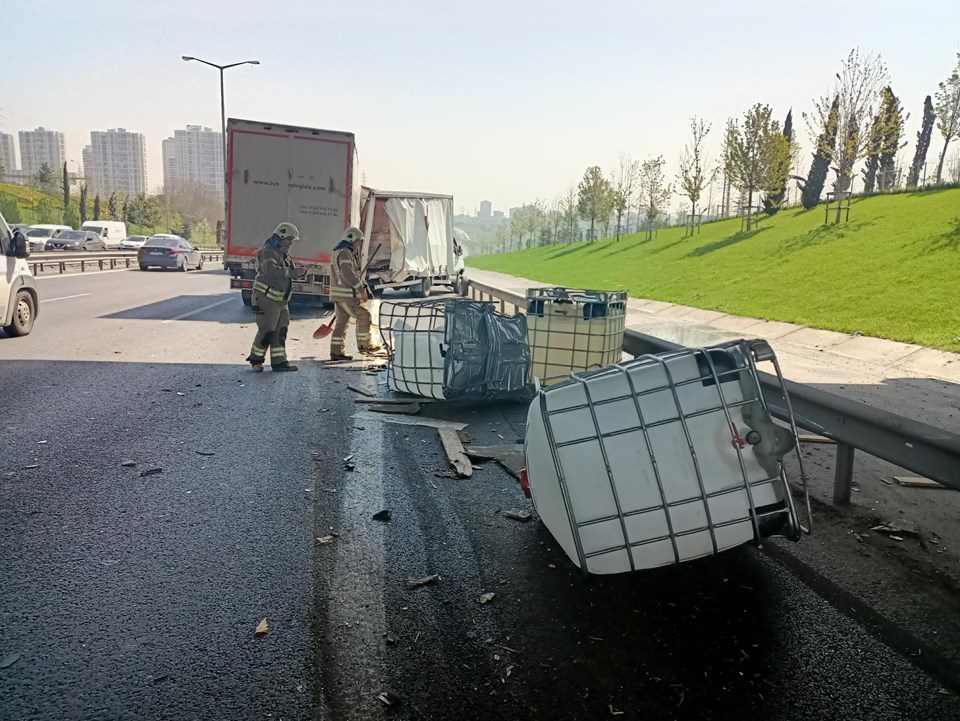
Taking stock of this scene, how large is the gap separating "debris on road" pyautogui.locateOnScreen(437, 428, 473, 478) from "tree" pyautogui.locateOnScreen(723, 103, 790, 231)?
3372 centimetres

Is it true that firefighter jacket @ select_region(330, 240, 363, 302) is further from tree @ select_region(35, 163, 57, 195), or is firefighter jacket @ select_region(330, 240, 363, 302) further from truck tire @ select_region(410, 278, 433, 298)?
tree @ select_region(35, 163, 57, 195)

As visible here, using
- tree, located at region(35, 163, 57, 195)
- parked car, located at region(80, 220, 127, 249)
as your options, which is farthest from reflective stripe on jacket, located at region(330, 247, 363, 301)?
tree, located at region(35, 163, 57, 195)

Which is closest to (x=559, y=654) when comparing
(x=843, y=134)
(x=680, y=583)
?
(x=680, y=583)

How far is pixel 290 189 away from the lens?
640 inches

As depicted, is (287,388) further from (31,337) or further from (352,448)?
(31,337)

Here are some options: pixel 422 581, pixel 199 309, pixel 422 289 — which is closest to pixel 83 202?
pixel 422 289

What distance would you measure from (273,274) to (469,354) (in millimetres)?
3587

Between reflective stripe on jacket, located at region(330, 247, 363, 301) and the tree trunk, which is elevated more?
the tree trunk

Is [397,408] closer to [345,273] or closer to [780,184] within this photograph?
[345,273]

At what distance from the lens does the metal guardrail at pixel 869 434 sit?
3.74m

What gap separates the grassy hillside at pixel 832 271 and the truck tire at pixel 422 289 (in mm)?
7937

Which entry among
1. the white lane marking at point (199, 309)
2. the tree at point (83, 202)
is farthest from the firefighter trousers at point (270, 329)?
the tree at point (83, 202)

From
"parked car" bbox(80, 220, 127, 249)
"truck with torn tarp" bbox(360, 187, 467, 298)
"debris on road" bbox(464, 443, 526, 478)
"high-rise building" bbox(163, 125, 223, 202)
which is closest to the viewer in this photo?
"debris on road" bbox(464, 443, 526, 478)

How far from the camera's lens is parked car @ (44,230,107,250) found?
45656mm
